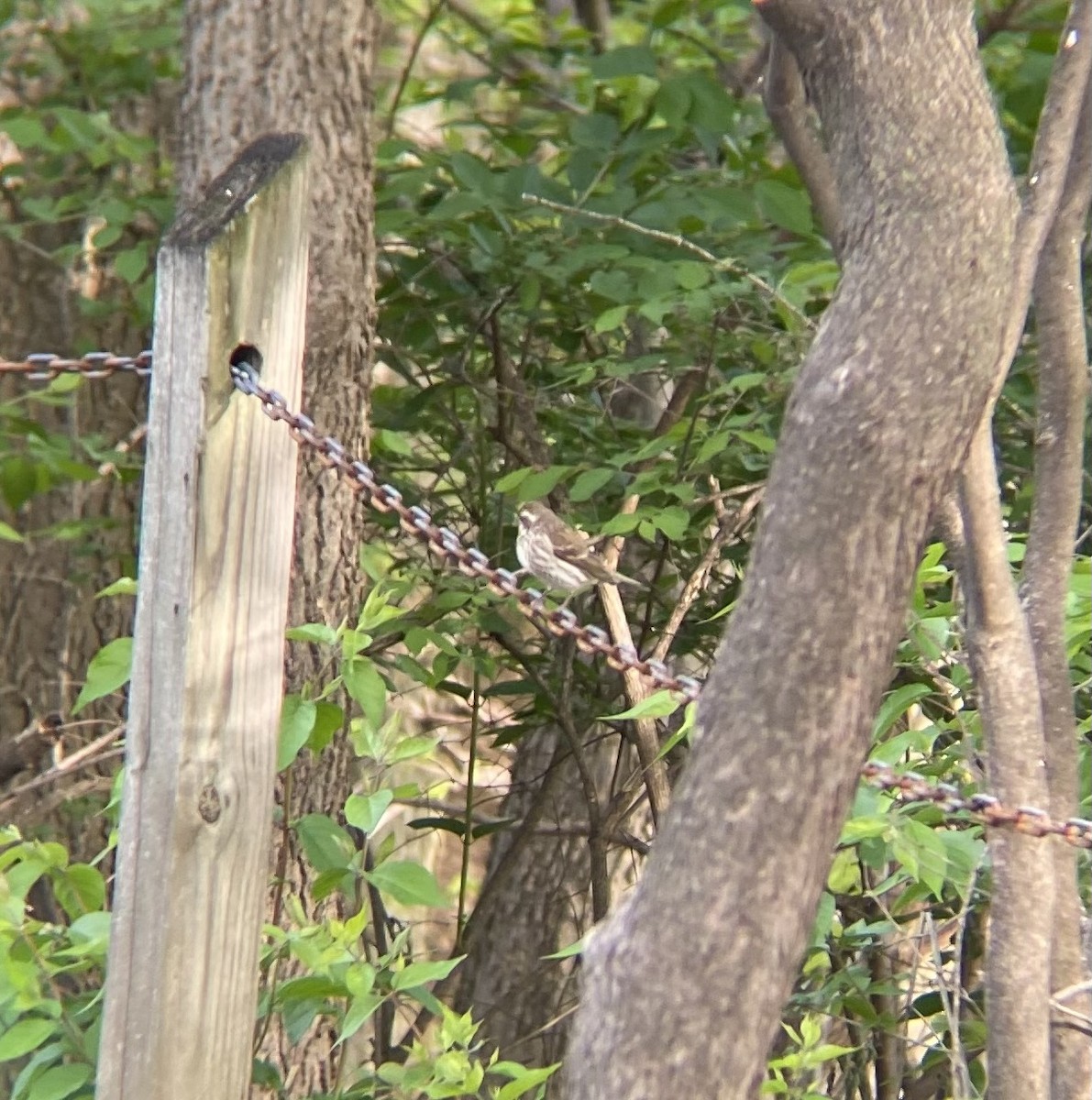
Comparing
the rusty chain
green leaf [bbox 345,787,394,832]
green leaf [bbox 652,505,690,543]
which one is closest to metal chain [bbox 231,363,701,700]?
the rusty chain

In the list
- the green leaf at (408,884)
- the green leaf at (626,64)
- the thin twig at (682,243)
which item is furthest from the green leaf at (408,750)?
the green leaf at (626,64)

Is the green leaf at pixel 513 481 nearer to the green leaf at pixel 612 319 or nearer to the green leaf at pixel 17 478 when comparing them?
the green leaf at pixel 612 319

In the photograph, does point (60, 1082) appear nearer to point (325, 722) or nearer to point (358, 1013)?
point (358, 1013)

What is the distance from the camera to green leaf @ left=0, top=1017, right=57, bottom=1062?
244 centimetres

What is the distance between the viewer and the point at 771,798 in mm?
1832

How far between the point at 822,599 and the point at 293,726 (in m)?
1.10

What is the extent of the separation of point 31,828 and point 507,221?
8.17 feet

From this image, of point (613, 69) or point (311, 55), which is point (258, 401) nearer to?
point (311, 55)

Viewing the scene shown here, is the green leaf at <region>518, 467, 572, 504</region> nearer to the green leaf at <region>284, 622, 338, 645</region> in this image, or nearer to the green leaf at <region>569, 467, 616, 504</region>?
the green leaf at <region>569, 467, 616, 504</region>

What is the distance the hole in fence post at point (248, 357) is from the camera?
7.79ft

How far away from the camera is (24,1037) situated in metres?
2.46

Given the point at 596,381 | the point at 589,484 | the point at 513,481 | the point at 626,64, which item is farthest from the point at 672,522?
the point at 626,64

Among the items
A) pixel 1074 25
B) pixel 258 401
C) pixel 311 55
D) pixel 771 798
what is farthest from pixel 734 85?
pixel 771 798

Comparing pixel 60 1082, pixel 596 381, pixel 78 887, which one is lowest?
pixel 60 1082
